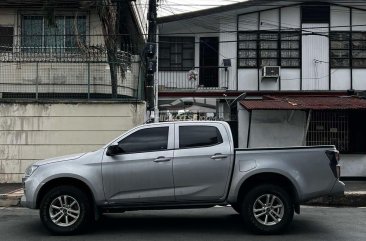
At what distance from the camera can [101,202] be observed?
7.83 m

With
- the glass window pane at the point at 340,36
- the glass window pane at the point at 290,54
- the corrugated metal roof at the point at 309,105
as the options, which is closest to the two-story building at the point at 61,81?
the corrugated metal roof at the point at 309,105

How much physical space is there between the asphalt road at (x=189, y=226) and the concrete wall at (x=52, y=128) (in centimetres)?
399

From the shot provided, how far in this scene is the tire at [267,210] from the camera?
7.78 m

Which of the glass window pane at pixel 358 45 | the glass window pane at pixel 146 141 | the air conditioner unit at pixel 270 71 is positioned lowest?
the glass window pane at pixel 146 141

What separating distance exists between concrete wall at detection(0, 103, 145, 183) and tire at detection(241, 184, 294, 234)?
7.24m

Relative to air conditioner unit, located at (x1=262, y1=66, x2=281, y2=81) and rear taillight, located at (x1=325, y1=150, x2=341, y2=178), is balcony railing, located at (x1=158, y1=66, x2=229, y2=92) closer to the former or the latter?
air conditioner unit, located at (x1=262, y1=66, x2=281, y2=81)

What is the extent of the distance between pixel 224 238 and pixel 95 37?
11194 millimetres

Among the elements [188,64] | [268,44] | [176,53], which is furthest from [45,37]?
[268,44]

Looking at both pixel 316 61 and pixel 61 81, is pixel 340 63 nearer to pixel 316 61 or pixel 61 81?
pixel 316 61

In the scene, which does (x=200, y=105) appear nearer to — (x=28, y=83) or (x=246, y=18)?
(x=246, y=18)

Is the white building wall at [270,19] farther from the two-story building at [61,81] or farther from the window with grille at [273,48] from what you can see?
the two-story building at [61,81]

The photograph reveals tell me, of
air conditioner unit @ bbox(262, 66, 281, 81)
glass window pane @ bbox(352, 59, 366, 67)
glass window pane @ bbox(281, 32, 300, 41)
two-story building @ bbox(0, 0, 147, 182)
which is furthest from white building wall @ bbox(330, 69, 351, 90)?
two-story building @ bbox(0, 0, 147, 182)

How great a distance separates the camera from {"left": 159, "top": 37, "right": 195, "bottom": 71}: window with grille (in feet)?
73.4

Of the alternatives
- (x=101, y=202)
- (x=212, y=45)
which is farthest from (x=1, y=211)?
(x=212, y=45)
